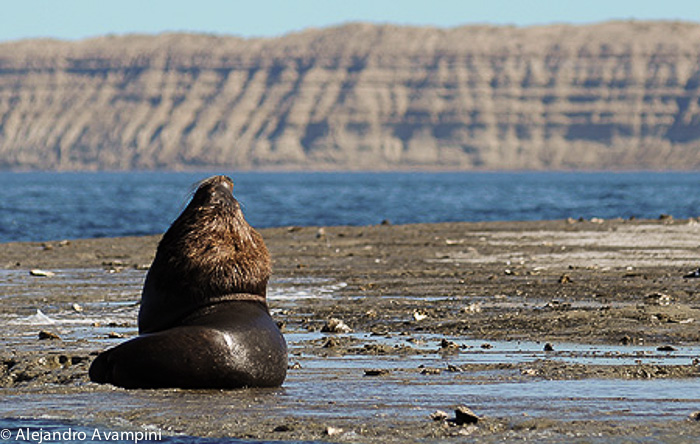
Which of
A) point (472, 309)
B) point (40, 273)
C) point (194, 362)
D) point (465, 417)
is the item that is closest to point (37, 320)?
point (472, 309)

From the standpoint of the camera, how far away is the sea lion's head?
902 cm

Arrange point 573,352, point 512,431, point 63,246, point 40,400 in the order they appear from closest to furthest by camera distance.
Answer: point 512,431, point 40,400, point 573,352, point 63,246

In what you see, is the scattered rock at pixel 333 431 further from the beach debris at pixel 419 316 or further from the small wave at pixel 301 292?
the small wave at pixel 301 292

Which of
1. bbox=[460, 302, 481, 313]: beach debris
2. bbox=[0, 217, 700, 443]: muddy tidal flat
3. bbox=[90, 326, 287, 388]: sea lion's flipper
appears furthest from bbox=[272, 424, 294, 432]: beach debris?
bbox=[460, 302, 481, 313]: beach debris

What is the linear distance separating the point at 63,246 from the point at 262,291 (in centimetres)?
1707

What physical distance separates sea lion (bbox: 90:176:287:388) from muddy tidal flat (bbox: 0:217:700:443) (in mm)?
152

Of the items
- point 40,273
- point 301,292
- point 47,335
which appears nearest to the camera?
point 47,335

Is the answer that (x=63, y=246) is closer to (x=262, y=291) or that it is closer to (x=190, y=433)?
(x=262, y=291)

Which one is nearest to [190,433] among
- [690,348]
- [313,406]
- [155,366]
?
[313,406]

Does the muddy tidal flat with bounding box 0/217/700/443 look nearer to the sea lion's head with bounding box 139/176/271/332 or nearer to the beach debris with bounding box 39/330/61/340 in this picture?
the beach debris with bounding box 39/330/61/340

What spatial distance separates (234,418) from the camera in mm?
7352

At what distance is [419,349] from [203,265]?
2.25 metres

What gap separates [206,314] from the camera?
892 centimetres

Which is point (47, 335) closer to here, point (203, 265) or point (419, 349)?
point (203, 265)
